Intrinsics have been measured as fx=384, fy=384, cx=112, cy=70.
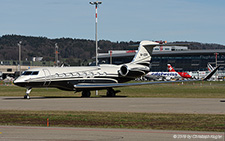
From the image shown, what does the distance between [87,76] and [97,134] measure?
25.7m

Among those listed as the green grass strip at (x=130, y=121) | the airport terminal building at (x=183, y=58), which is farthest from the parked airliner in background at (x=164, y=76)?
the green grass strip at (x=130, y=121)

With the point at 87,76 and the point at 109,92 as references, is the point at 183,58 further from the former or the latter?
the point at 87,76

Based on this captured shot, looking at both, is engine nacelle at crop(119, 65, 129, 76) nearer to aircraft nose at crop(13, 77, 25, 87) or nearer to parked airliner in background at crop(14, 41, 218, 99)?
parked airliner in background at crop(14, 41, 218, 99)

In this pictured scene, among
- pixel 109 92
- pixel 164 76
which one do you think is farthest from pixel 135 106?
pixel 164 76

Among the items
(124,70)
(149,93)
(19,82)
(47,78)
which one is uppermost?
(124,70)

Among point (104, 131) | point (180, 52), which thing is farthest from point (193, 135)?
point (180, 52)

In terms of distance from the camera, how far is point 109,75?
41844 millimetres

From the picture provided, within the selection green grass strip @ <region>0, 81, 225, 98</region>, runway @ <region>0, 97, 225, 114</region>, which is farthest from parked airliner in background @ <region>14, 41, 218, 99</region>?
runway @ <region>0, 97, 225, 114</region>

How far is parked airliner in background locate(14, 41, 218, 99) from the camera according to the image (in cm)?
3759

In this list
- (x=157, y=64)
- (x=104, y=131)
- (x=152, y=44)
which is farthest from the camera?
(x=157, y=64)

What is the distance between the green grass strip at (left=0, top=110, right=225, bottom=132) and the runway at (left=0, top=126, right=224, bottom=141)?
1.55m

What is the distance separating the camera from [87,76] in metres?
40.5

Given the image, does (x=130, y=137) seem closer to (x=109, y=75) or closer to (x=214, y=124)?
(x=214, y=124)

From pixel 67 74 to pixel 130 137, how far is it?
25313 mm
